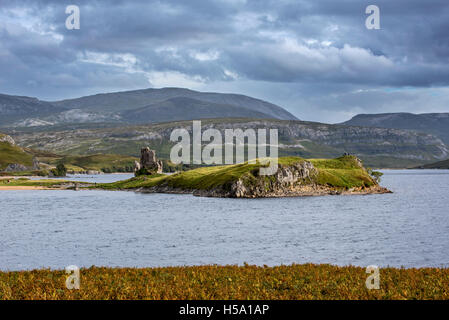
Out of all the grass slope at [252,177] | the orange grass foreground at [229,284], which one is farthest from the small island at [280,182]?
the orange grass foreground at [229,284]

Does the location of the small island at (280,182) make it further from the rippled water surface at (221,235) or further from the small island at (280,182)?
the rippled water surface at (221,235)

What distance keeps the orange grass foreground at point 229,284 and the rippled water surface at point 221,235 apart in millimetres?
22363

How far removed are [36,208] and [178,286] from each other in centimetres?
10902

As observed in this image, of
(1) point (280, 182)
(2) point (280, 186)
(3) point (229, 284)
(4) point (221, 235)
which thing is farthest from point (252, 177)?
(3) point (229, 284)

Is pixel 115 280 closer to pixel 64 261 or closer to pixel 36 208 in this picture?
pixel 64 261

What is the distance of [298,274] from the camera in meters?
27.4

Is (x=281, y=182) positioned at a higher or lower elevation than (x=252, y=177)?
lower

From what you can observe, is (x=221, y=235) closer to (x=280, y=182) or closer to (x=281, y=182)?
(x=280, y=182)

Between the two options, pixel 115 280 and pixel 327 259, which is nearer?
pixel 115 280

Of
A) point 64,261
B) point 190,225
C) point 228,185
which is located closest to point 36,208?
point 190,225

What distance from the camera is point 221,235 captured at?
7500 centimetres

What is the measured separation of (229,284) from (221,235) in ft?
167

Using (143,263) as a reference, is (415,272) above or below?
above
